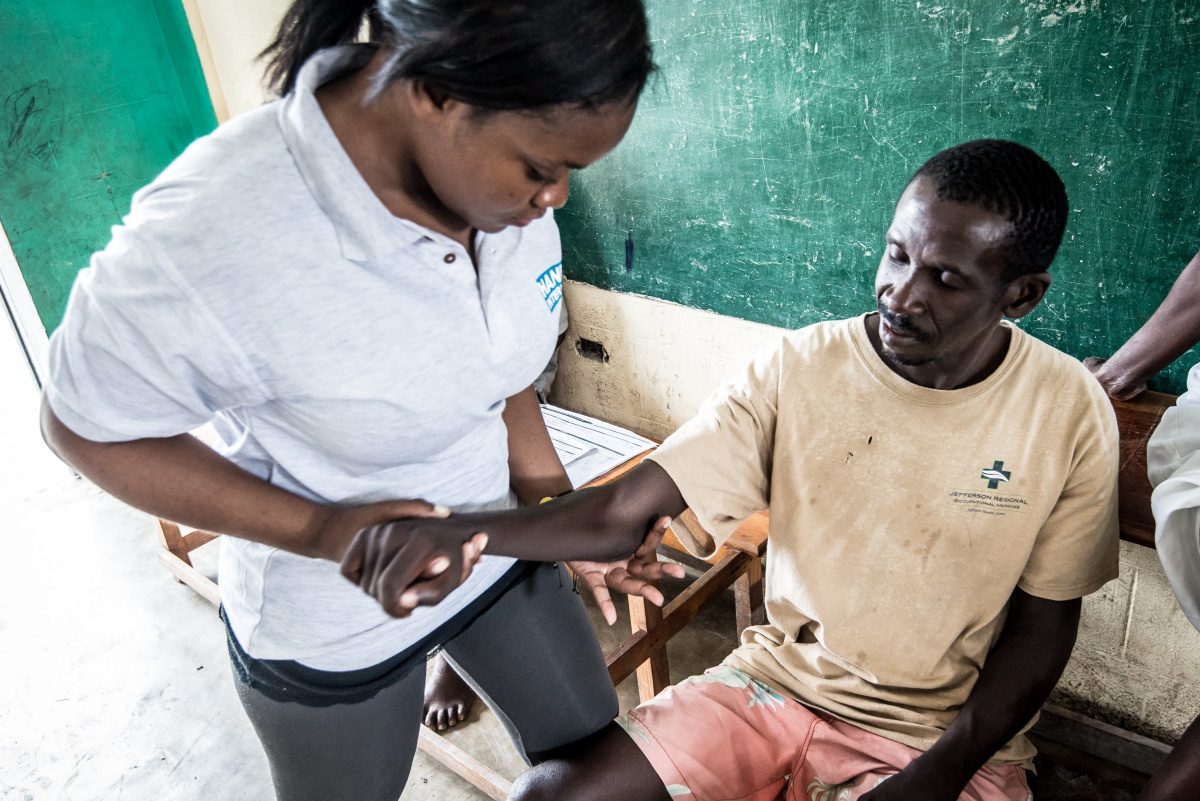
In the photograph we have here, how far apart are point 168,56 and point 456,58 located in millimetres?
4181

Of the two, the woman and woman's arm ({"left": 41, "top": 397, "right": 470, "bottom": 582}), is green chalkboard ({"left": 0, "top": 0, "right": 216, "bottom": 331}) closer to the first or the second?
the woman

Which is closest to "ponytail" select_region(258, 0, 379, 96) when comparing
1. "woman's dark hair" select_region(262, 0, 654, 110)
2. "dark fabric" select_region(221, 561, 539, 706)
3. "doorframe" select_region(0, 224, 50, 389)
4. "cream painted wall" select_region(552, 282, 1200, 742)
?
"woman's dark hair" select_region(262, 0, 654, 110)

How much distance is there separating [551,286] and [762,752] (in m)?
0.88

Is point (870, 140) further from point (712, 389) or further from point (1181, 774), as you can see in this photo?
point (1181, 774)

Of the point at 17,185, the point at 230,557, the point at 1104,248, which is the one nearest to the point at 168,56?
the point at 17,185

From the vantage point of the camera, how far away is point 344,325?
90 cm

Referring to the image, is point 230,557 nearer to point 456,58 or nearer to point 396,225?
point 396,225

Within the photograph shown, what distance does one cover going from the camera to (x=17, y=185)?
3734 mm

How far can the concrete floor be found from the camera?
2.28 m

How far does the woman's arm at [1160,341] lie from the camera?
5.14 feet

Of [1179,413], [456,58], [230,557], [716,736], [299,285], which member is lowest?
[716,736]

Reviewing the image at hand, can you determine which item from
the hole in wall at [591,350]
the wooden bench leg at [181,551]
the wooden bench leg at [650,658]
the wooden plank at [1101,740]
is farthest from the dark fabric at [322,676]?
the wooden bench leg at [181,551]

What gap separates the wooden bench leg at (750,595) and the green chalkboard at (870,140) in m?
0.77

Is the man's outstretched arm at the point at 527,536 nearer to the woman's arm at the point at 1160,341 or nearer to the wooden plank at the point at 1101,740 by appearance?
the woman's arm at the point at 1160,341
